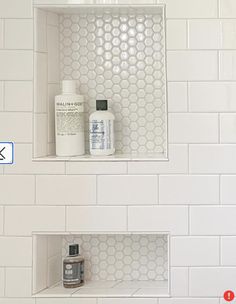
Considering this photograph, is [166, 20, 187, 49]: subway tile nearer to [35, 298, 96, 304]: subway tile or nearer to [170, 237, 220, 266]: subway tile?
[170, 237, 220, 266]: subway tile

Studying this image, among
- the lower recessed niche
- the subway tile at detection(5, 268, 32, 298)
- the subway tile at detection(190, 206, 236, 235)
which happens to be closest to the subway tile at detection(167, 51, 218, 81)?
the subway tile at detection(190, 206, 236, 235)

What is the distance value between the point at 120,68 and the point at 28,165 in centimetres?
39

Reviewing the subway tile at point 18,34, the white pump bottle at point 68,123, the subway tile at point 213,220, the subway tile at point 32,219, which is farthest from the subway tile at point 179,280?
the subway tile at point 18,34

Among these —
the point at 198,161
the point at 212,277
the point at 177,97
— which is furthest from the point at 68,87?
the point at 212,277

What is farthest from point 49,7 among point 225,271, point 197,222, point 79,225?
point 225,271

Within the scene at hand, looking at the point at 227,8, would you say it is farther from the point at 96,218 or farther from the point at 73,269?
the point at 73,269

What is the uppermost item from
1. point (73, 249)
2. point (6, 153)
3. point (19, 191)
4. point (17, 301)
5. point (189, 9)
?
point (189, 9)

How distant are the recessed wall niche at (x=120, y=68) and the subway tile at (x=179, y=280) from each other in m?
0.33

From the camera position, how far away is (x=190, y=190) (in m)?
1.21

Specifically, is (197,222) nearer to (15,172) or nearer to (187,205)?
(187,205)

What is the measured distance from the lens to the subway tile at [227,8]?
3.97ft

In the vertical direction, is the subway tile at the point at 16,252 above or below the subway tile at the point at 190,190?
below

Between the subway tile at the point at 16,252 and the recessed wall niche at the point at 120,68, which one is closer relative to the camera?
the subway tile at the point at 16,252

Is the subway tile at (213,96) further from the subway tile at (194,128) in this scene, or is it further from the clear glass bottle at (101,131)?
the clear glass bottle at (101,131)
